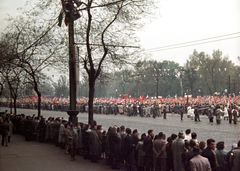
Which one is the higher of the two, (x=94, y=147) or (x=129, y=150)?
(x=129, y=150)

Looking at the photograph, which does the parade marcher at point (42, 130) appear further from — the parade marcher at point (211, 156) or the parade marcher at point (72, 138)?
the parade marcher at point (211, 156)

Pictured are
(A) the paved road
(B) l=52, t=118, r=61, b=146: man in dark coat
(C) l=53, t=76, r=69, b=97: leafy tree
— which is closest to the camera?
(B) l=52, t=118, r=61, b=146: man in dark coat

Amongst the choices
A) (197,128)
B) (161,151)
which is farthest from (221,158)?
(197,128)

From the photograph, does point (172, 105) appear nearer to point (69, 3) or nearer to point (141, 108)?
point (141, 108)

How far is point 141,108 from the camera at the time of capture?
39.0 meters

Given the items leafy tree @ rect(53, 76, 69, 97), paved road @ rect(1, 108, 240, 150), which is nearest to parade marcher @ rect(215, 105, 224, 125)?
paved road @ rect(1, 108, 240, 150)

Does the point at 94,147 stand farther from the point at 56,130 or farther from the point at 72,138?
the point at 56,130

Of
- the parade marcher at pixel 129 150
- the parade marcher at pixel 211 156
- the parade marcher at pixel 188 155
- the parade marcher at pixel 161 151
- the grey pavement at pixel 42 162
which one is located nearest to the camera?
the parade marcher at pixel 211 156

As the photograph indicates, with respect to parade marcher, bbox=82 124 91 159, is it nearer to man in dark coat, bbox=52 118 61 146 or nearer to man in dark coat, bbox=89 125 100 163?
man in dark coat, bbox=89 125 100 163

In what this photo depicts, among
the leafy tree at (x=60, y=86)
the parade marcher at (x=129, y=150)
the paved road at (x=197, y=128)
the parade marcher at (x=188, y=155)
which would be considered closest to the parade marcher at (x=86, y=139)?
the parade marcher at (x=129, y=150)

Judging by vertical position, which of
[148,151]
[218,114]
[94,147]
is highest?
[218,114]

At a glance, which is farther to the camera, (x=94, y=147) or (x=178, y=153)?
(x=94, y=147)

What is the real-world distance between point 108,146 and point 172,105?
109 ft

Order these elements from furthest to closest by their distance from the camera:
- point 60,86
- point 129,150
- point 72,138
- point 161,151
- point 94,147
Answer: point 60,86, point 72,138, point 94,147, point 129,150, point 161,151
